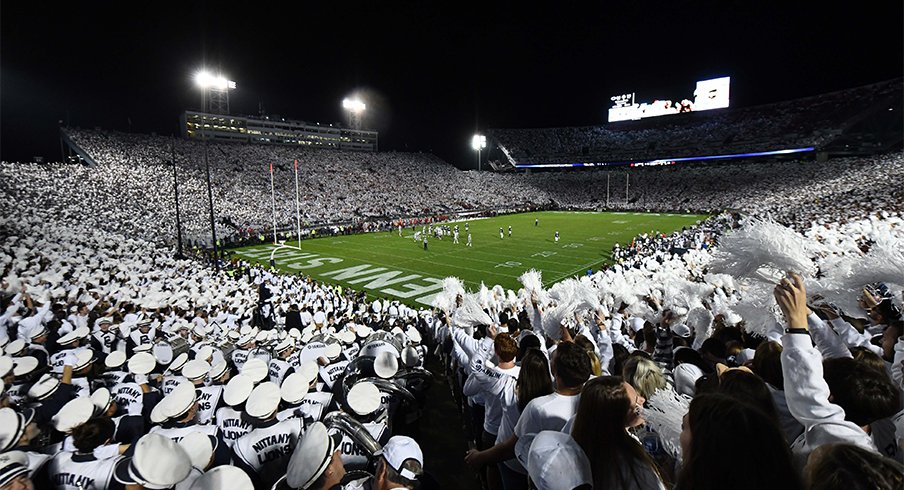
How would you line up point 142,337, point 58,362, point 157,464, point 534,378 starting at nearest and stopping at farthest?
1. point 157,464
2. point 534,378
3. point 58,362
4. point 142,337

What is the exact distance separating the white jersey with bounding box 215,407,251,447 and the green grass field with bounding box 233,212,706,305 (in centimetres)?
1189

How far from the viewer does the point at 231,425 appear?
11.1ft

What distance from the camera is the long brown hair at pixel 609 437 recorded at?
5.50 ft

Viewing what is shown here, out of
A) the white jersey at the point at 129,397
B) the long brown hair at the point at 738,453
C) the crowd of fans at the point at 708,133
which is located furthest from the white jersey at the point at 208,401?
the crowd of fans at the point at 708,133

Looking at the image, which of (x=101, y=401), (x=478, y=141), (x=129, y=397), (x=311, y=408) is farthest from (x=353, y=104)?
(x=311, y=408)

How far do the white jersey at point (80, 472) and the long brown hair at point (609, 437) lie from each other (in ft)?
9.06

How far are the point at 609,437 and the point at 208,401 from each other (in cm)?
359

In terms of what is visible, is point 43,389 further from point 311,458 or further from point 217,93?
point 217,93

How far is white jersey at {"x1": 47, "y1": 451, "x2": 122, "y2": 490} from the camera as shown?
8.58 feet

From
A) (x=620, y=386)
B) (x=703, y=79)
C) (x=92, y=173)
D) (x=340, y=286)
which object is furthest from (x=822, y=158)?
(x=92, y=173)

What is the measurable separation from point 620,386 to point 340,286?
16791mm

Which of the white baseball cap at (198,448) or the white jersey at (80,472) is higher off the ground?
the white baseball cap at (198,448)

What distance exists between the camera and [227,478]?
6.94ft

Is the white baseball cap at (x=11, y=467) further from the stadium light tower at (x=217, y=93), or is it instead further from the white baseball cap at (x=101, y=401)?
the stadium light tower at (x=217, y=93)
